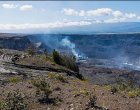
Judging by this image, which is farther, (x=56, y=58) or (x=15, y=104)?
(x=56, y=58)

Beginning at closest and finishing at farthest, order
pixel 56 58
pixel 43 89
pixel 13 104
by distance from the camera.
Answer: pixel 13 104 < pixel 43 89 < pixel 56 58

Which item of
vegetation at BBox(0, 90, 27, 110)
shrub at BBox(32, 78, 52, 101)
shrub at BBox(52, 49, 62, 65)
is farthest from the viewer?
shrub at BBox(52, 49, 62, 65)

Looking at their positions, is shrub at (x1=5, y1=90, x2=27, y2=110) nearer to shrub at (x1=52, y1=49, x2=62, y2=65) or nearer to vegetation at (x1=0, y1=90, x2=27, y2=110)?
vegetation at (x1=0, y1=90, x2=27, y2=110)

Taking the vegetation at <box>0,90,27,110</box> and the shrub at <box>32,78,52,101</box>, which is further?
the shrub at <box>32,78,52,101</box>

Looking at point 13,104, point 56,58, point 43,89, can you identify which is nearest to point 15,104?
point 13,104

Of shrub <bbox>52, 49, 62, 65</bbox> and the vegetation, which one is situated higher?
the vegetation

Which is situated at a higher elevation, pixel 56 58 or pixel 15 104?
pixel 15 104

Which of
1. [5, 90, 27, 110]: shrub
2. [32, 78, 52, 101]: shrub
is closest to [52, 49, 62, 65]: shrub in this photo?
[32, 78, 52, 101]: shrub

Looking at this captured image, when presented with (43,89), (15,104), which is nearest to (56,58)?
(43,89)

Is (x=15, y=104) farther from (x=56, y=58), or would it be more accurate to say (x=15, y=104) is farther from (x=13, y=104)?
(x=56, y=58)

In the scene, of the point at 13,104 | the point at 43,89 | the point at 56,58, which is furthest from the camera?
the point at 56,58

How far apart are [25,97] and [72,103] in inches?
112

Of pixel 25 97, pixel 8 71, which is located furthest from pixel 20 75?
pixel 25 97

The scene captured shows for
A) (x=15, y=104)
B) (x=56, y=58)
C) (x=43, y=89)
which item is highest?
(x=43, y=89)
